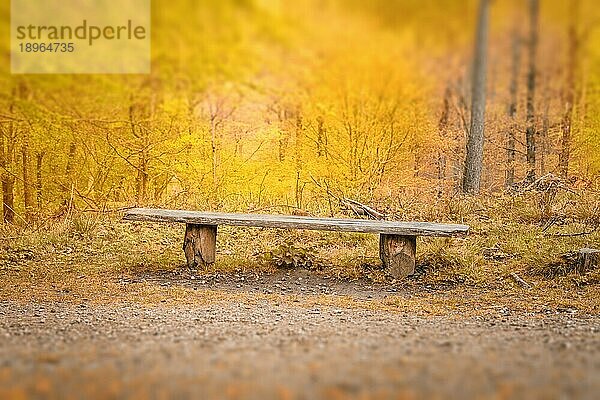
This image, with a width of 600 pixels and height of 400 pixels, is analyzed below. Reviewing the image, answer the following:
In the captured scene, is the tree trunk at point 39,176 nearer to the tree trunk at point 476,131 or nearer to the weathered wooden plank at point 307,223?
the weathered wooden plank at point 307,223

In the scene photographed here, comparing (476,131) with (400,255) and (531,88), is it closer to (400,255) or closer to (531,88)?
(531,88)

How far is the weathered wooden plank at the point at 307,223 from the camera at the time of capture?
5105 mm

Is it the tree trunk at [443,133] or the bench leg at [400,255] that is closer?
the bench leg at [400,255]

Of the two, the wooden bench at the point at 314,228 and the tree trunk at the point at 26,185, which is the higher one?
the tree trunk at the point at 26,185

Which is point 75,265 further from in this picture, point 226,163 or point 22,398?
point 22,398

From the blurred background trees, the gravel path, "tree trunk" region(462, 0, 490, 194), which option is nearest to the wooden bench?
the gravel path

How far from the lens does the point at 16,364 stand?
250cm

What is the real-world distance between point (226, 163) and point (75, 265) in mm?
2403

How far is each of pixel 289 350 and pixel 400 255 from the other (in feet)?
8.77

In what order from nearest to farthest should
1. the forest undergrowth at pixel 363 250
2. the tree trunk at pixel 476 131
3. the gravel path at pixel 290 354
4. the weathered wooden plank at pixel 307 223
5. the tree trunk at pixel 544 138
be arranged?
1. the gravel path at pixel 290 354
2. the weathered wooden plank at pixel 307 223
3. the forest undergrowth at pixel 363 250
4. the tree trunk at pixel 544 138
5. the tree trunk at pixel 476 131

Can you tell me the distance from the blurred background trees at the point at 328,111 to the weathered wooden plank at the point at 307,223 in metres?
2.17

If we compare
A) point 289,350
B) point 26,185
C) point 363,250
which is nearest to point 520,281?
point 363,250

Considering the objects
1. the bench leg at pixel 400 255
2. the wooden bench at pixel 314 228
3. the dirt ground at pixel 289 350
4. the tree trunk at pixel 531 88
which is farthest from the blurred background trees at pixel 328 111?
the dirt ground at pixel 289 350

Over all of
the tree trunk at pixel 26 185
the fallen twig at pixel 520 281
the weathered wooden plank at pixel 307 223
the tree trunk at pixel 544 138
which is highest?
the tree trunk at pixel 544 138
